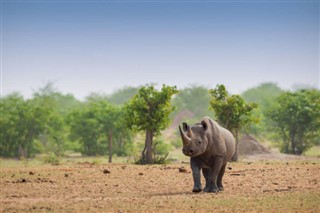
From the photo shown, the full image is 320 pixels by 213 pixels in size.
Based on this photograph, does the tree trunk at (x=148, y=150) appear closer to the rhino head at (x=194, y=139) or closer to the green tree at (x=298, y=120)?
the rhino head at (x=194, y=139)

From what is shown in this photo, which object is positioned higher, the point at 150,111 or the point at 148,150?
the point at 150,111

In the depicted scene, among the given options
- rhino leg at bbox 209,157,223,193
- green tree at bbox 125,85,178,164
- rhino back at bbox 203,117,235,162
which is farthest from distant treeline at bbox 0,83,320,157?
rhino leg at bbox 209,157,223,193

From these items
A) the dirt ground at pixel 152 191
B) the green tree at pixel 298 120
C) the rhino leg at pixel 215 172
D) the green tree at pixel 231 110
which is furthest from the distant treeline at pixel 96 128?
the rhino leg at pixel 215 172

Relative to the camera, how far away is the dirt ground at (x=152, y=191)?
14.5 m

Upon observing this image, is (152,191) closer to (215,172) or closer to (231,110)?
(215,172)

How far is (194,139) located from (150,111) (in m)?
16.5

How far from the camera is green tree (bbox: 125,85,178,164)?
108 ft

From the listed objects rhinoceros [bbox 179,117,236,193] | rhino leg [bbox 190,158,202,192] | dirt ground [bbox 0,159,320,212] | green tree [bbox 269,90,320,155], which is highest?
green tree [bbox 269,90,320,155]

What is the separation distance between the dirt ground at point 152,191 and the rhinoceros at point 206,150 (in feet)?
1.89

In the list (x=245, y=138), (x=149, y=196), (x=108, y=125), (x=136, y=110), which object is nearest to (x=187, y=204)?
(x=149, y=196)

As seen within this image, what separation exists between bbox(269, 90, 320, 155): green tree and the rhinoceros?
87.8 ft

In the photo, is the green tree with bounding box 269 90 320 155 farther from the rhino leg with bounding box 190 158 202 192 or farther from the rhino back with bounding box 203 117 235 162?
the rhino leg with bounding box 190 158 202 192

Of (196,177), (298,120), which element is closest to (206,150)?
(196,177)

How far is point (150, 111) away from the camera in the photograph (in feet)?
109
